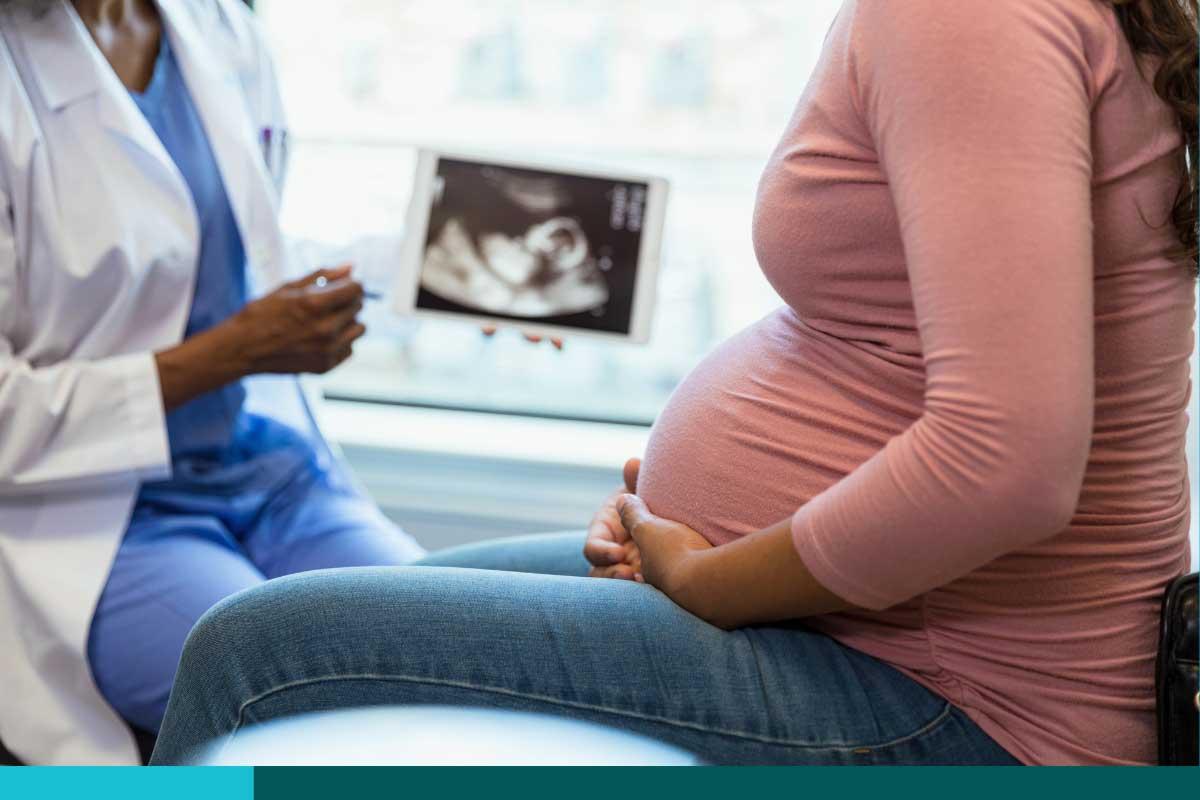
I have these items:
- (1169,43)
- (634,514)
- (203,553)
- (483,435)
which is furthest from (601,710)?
(483,435)

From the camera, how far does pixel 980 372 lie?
1.95 ft

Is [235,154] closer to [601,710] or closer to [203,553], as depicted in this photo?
[203,553]

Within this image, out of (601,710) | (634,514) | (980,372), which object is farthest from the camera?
(634,514)

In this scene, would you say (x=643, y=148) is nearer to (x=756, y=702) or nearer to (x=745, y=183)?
(x=745, y=183)

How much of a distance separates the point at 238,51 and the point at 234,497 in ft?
1.79

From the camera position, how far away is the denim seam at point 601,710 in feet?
2.26

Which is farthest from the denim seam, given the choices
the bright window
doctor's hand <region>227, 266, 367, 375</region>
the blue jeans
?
the bright window

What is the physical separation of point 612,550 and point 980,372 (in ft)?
1.22

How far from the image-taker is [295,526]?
134cm

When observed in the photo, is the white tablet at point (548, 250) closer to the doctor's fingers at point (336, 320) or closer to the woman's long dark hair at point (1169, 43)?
the doctor's fingers at point (336, 320)

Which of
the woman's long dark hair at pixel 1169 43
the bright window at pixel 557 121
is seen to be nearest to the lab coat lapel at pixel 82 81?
the bright window at pixel 557 121

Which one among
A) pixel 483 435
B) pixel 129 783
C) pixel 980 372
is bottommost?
pixel 483 435

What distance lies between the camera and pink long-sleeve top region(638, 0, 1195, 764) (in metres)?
0.59

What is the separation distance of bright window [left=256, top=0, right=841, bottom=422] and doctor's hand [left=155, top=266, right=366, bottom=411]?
502 millimetres
